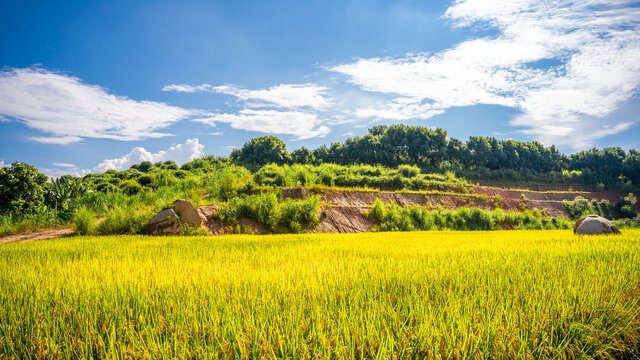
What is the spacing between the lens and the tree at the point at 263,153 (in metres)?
47.4

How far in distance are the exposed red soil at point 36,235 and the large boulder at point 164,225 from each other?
2.94 m

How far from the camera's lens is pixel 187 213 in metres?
11.6

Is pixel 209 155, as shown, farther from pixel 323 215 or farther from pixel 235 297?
pixel 235 297

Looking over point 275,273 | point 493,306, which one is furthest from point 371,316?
point 275,273

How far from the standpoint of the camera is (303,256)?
566 cm

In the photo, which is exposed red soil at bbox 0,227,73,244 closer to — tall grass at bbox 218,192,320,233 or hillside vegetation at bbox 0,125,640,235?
hillside vegetation at bbox 0,125,640,235

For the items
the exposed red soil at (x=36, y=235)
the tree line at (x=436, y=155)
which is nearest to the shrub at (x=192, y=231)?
the exposed red soil at (x=36, y=235)

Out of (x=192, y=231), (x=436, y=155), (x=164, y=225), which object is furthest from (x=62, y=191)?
(x=436, y=155)

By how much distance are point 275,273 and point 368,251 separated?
9.78 feet

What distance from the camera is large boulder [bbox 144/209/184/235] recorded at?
35.6 ft

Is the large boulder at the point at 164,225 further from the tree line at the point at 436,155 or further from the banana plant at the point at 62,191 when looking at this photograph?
the tree line at the point at 436,155

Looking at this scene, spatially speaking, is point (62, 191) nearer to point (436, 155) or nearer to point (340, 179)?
point (340, 179)

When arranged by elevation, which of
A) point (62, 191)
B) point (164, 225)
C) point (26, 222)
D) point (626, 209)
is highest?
point (62, 191)

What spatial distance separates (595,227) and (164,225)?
1676 cm
